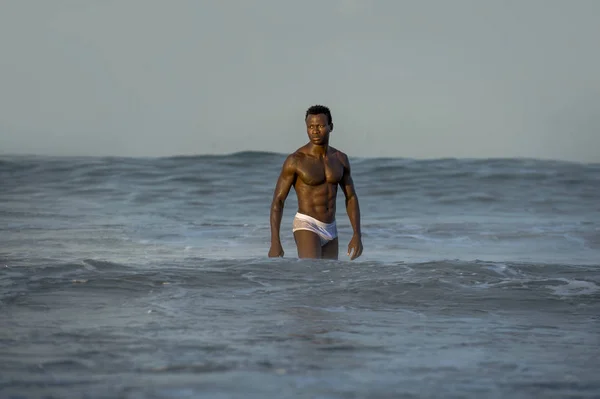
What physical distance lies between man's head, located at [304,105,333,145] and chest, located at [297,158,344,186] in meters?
0.27

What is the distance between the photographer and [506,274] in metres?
9.96

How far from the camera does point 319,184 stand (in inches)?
378

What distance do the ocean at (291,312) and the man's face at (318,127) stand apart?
1.20 meters

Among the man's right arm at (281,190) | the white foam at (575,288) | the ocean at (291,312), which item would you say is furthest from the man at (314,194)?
the white foam at (575,288)

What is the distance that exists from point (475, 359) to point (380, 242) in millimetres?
Answer: 8655

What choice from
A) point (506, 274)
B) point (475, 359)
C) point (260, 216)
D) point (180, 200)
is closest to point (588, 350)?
point (475, 359)

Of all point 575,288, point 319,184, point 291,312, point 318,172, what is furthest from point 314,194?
point 575,288

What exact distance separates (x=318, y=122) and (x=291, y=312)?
2.27 metres

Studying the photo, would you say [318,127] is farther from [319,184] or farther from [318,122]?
[319,184]

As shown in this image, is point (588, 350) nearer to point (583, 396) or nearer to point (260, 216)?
point (583, 396)

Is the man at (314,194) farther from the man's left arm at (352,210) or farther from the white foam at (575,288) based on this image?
the white foam at (575,288)

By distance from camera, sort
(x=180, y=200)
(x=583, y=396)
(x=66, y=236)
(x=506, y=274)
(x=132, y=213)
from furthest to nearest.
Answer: (x=180, y=200) < (x=132, y=213) < (x=66, y=236) < (x=506, y=274) < (x=583, y=396)

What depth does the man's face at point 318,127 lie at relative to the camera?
927 centimetres

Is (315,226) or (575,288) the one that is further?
(315,226)
